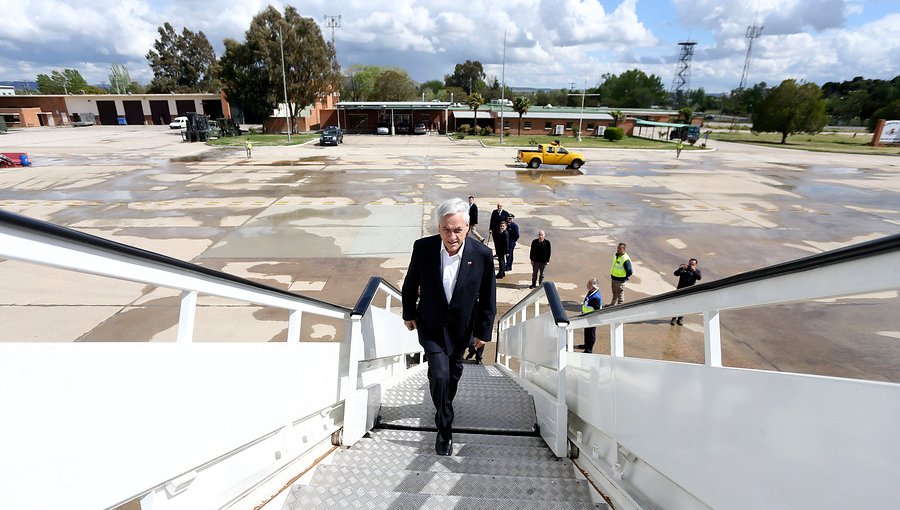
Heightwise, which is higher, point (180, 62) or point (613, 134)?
point (180, 62)

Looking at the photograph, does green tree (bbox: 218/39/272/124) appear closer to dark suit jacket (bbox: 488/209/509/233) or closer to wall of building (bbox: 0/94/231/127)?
wall of building (bbox: 0/94/231/127)

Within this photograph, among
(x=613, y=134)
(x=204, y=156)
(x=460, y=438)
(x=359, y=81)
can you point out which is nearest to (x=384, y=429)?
(x=460, y=438)

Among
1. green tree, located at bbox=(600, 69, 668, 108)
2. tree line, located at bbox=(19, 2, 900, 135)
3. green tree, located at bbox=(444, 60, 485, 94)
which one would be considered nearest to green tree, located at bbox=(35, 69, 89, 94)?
tree line, located at bbox=(19, 2, 900, 135)

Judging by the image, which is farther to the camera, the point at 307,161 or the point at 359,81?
the point at 359,81

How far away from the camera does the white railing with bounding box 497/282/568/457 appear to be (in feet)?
11.0

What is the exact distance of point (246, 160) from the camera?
95.8 ft

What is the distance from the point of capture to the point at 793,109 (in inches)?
1844

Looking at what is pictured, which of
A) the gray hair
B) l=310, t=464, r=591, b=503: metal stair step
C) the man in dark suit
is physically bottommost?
l=310, t=464, r=591, b=503: metal stair step

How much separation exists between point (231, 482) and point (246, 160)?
100ft

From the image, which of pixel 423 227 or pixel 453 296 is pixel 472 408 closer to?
pixel 453 296

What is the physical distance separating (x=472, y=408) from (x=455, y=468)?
1.32 meters

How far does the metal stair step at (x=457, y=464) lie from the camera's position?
304 centimetres

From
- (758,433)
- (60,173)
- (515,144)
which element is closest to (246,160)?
(60,173)

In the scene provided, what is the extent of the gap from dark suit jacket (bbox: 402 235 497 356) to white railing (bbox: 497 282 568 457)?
613 millimetres
